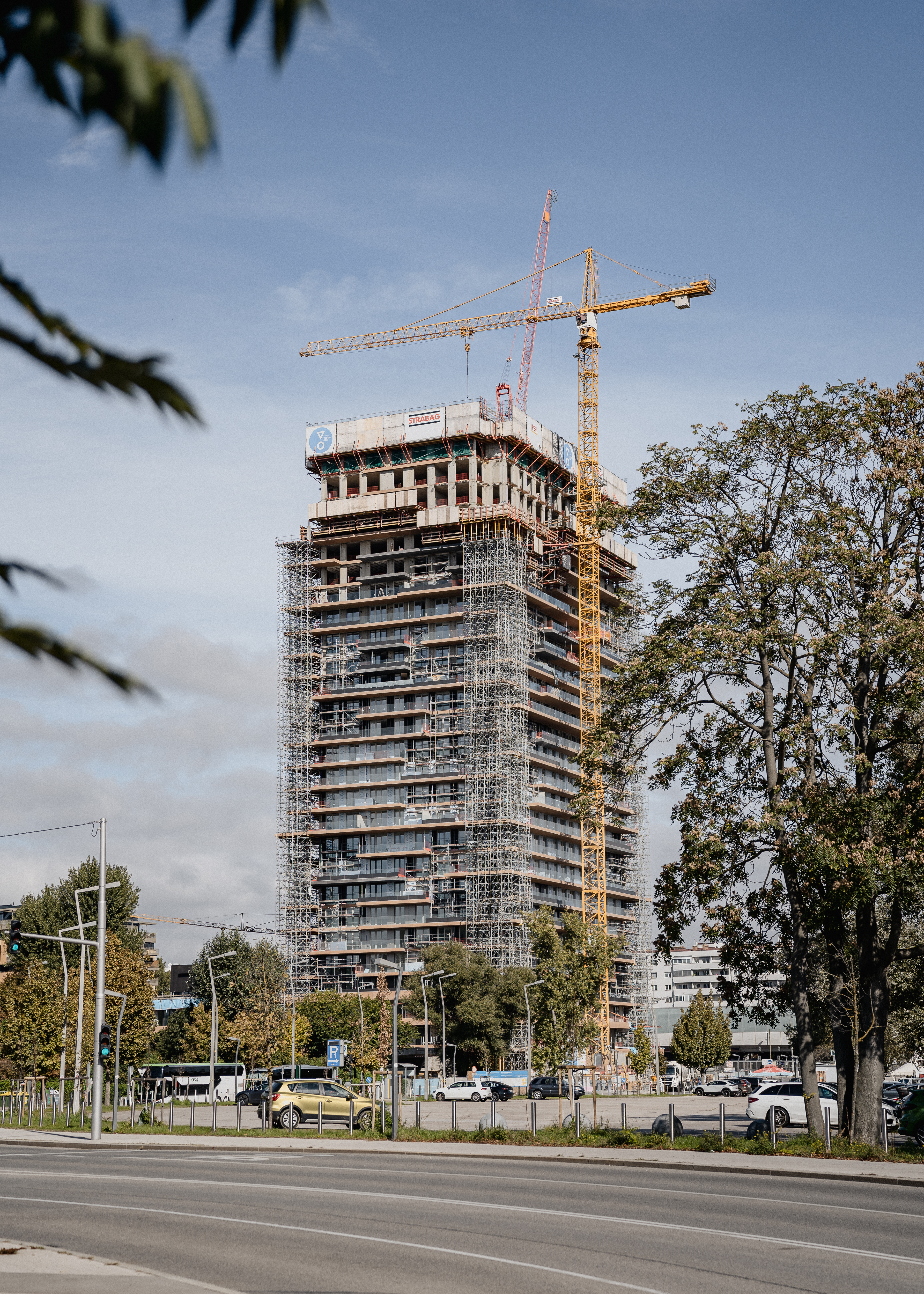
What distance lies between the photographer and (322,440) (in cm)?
14150

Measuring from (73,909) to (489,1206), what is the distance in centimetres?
Answer: 8406

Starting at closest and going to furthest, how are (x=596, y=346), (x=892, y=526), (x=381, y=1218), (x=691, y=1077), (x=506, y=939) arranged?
(x=381, y=1218) → (x=892, y=526) → (x=506, y=939) → (x=691, y=1077) → (x=596, y=346)

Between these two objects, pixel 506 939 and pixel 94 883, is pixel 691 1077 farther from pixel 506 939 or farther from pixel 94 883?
pixel 94 883

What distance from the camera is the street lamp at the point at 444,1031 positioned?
93.4 meters

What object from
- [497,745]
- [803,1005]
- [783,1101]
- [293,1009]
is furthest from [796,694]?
[497,745]

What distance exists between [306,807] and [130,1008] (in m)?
52.4

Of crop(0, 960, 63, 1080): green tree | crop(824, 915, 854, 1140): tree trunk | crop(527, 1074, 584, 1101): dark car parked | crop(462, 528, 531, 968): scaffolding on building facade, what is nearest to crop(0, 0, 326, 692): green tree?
crop(824, 915, 854, 1140): tree trunk

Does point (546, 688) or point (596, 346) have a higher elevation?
point (596, 346)

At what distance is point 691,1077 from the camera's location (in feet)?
432

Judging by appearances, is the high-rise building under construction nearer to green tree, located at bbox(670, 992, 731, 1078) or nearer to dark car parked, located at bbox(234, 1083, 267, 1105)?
green tree, located at bbox(670, 992, 731, 1078)

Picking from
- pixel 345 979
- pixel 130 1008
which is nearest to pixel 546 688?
pixel 345 979

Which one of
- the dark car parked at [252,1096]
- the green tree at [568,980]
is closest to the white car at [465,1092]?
the green tree at [568,980]

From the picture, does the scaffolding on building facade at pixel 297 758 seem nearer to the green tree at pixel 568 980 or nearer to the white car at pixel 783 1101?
the green tree at pixel 568 980

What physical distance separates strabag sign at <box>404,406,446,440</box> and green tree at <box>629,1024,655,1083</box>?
62.1 m
